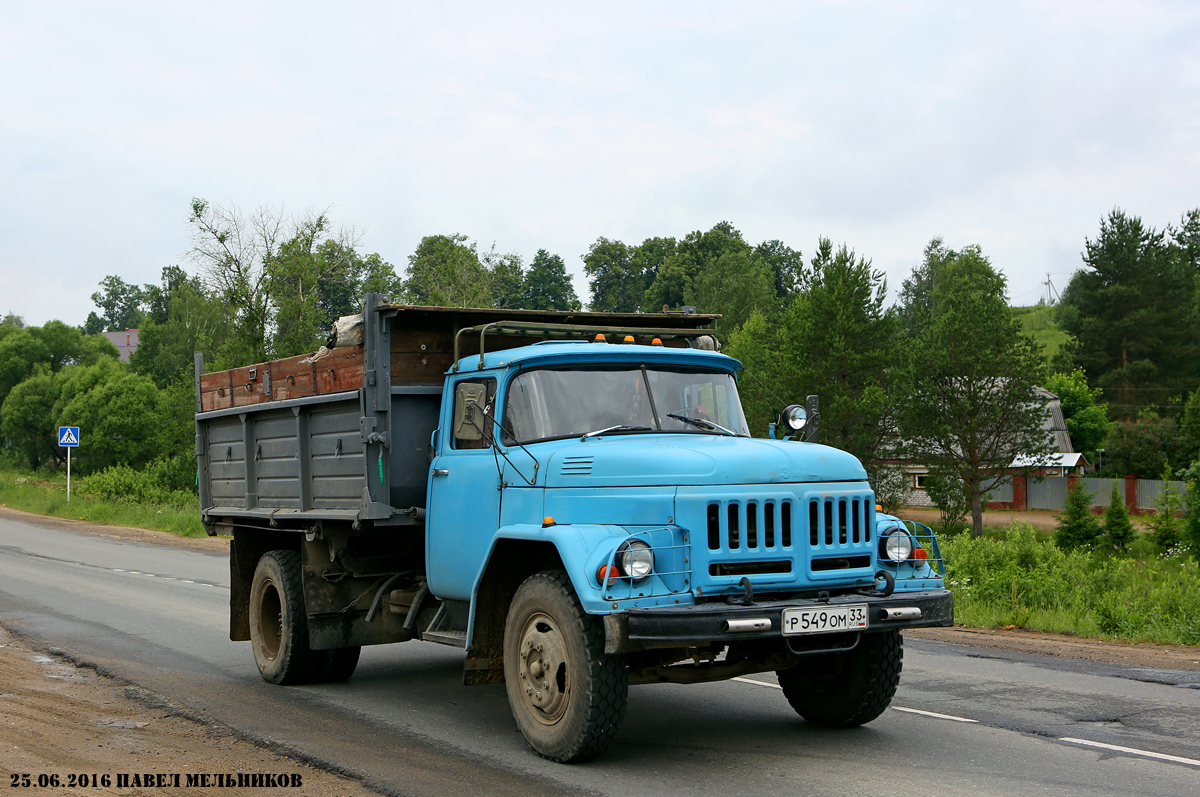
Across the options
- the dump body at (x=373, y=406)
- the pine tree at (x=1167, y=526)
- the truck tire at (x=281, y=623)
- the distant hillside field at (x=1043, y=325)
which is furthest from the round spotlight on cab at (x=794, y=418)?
the distant hillside field at (x=1043, y=325)

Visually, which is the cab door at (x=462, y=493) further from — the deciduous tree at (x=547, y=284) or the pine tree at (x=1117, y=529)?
the deciduous tree at (x=547, y=284)

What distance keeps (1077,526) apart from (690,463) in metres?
37.5

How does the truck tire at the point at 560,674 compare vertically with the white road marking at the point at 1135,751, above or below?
above

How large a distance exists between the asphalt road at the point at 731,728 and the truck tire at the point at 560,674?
7.2 inches

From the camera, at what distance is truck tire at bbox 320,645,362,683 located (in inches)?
358

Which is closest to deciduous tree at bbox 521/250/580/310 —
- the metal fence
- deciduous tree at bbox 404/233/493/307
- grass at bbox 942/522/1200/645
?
deciduous tree at bbox 404/233/493/307

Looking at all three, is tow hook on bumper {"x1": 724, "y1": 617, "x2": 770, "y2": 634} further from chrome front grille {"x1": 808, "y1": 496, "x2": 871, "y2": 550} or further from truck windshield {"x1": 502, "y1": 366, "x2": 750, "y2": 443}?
truck windshield {"x1": 502, "y1": 366, "x2": 750, "y2": 443}

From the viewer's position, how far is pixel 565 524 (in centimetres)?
635

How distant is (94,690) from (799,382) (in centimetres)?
4275

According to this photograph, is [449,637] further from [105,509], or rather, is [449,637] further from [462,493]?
[105,509]

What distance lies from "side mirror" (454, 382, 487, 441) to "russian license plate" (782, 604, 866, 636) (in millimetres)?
2441

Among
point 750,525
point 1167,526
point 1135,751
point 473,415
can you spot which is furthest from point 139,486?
point 1135,751

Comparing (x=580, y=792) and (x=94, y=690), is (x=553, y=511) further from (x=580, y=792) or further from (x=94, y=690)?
(x=94, y=690)

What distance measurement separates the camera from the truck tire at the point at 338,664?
9.09m
